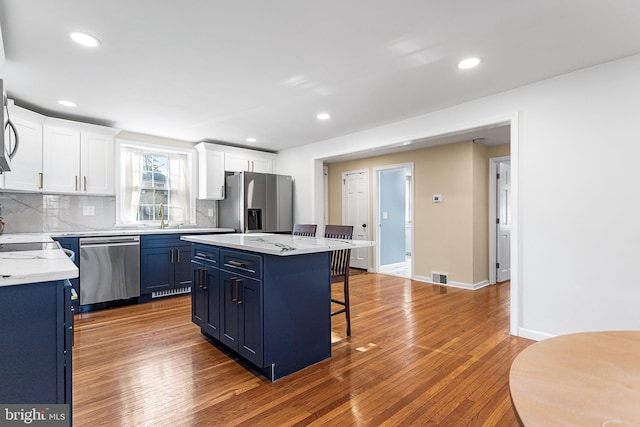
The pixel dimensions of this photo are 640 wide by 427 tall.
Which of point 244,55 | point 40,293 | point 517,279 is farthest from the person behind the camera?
point 517,279

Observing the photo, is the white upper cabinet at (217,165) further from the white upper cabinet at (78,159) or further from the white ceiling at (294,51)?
the white ceiling at (294,51)

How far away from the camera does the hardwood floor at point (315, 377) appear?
1812 millimetres

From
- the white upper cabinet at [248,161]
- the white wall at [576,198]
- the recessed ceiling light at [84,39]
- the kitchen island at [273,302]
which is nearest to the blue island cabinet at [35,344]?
the kitchen island at [273,302]

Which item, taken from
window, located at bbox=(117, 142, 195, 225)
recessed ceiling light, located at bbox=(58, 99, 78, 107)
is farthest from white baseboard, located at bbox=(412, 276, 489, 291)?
recessed ceiling light, located at bbox=(58, 99, 78, 107)

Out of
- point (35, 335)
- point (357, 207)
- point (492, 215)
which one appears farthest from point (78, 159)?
point (492, 215)

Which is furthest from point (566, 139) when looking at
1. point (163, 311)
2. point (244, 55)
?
point (163, 311)

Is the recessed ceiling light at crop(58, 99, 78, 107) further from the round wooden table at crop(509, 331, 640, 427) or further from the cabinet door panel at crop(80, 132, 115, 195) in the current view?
the round wooden table at crop(509, 331, 640, 427)

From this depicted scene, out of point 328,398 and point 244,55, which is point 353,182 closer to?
point 244,55

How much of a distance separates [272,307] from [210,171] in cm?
363

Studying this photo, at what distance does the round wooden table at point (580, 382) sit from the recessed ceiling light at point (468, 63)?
239 cm

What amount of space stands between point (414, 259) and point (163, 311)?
401cm

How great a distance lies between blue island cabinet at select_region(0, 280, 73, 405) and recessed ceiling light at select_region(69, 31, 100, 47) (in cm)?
190

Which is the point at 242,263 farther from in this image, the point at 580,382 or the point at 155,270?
the point at 155,270

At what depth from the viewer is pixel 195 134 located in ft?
15.9
